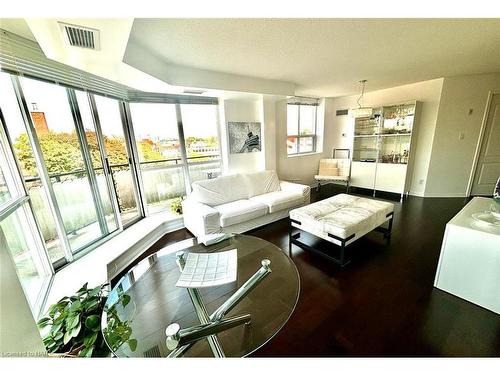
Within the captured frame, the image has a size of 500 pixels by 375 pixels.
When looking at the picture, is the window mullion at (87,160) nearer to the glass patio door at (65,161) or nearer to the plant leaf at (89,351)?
the glass patio door at (65,161)

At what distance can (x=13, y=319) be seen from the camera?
605 mm

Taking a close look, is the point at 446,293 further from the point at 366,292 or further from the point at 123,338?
the point at 123,338

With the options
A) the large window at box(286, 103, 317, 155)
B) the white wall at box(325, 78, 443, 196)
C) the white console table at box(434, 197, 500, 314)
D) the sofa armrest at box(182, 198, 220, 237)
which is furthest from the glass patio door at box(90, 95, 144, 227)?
the white wall at box(325, 78, 443, 196)

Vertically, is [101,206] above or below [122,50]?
below

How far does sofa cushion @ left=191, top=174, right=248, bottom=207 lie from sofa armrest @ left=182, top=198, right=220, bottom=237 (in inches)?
5.5

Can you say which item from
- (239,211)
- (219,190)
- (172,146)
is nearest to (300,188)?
(239,211)

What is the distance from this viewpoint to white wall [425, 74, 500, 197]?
3381 millimetres

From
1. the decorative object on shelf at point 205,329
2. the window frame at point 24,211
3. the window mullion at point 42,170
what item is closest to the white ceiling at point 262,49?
the window mullion at point 42,170

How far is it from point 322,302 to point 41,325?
1803 millimetres

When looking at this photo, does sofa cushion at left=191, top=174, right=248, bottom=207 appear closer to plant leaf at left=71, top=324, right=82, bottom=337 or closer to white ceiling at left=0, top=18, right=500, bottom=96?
white ceiling at left=0, top=18, right=500, bottom=96

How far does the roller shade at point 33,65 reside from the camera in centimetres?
140

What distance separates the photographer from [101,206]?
234 cm

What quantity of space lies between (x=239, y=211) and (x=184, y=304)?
1348 millimetres

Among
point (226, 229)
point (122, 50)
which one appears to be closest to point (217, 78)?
point (122, 50)
